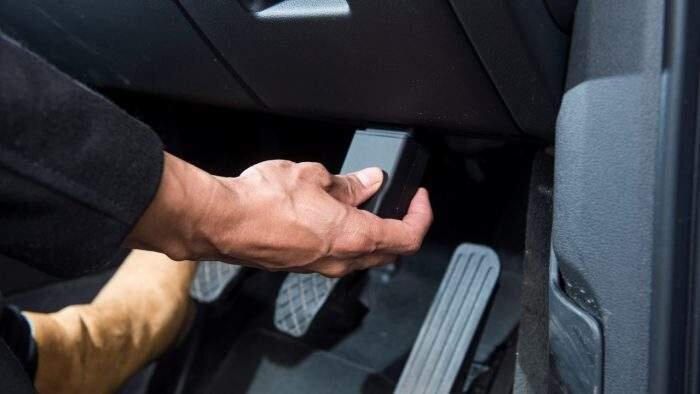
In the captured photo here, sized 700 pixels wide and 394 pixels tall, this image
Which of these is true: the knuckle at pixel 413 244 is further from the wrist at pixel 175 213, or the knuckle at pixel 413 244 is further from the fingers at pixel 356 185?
the wrist at pixel 175 213

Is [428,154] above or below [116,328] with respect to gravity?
above

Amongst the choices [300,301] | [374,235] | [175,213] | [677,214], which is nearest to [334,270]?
[374,235]

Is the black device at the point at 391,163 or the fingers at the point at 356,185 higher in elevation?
the black device at the point at 391,163

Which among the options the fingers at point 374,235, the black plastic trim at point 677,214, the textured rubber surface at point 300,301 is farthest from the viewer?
the textured rubber surface at point 300,301

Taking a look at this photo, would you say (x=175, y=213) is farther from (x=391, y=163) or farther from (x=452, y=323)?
(x=452, y=323)

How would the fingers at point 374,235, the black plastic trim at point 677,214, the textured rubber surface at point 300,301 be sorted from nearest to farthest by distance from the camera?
the black plastic trim at point 677,214, the fingers at point 374,235, the textured rubber surface at point 300,301

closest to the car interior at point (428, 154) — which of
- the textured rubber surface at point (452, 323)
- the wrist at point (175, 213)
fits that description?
the textured rubber surface at point (452, 323)

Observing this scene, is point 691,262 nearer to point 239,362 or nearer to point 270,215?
point 270,215

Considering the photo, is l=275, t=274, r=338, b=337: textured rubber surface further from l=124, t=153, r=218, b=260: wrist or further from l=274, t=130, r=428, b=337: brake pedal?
l=124, t=153, r=218, b=260: wrist

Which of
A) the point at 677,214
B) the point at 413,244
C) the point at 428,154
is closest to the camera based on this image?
the point at 677,214

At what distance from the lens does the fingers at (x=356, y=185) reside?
0.62 m

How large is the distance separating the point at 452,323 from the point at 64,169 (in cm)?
56

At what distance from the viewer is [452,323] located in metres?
0.84

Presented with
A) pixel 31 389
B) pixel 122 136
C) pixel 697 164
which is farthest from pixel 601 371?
pixel 31 389
